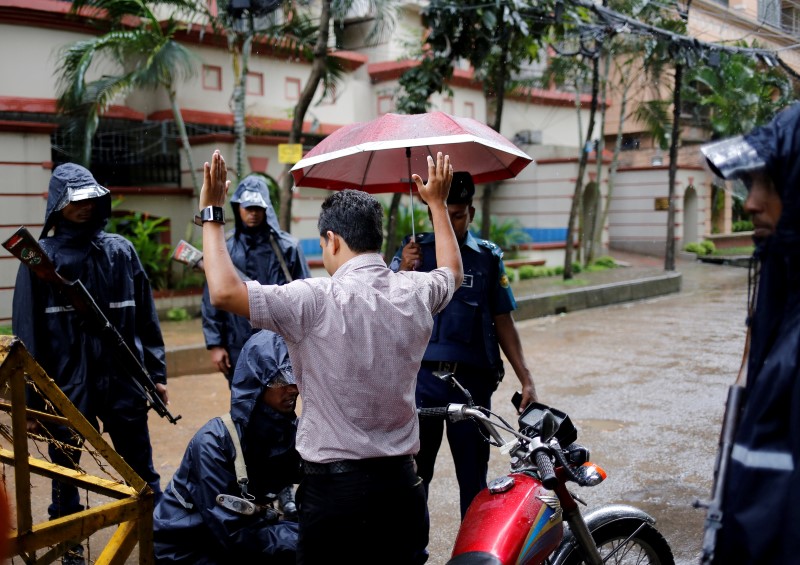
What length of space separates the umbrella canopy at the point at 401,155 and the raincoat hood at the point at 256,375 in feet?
2.55

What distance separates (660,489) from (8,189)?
8.23 meters

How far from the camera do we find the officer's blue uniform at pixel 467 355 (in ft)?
11.9

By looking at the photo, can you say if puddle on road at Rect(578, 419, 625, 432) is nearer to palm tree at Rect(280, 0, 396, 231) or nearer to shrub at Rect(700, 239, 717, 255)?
palm tree at Rect(280, 0, 396, 231)

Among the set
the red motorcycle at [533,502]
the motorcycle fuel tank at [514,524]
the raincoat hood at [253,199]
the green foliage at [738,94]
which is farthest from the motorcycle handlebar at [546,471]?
the green foliage at [738,94]

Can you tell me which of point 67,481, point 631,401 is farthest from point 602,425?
point 67,481

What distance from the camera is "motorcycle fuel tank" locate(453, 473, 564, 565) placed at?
254 centimetres

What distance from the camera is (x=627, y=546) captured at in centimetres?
315

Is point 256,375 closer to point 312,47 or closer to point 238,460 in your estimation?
point 238,460

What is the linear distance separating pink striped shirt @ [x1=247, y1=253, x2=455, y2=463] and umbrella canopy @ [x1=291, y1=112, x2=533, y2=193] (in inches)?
42.3

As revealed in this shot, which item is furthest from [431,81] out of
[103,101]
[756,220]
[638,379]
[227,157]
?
[756,220]

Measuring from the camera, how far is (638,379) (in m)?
8.20

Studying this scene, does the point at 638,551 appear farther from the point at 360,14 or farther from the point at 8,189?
the point at 360,14

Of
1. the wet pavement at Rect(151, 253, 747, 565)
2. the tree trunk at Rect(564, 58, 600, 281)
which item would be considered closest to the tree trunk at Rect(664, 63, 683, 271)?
the tree trunk at Rect(564, 58, 600, 281)

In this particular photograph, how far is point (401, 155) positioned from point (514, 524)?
1.94m
